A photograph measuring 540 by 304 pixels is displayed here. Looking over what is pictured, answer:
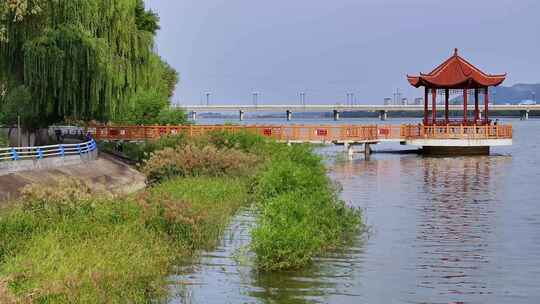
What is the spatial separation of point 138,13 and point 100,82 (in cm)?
2546

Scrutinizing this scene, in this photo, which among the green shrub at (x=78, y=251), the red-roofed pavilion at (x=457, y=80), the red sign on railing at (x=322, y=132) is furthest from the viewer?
the red-roofed pavilion at (x=457, y=80)

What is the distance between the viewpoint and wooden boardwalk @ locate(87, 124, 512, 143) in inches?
1938

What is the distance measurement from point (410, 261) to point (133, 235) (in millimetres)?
5985

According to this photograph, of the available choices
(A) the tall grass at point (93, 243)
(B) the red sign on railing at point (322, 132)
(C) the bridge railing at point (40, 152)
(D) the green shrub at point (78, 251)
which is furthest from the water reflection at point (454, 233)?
(C) the bridge railing at point (40, 152)

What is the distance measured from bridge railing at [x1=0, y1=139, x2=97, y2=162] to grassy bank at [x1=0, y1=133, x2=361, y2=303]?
23.4 ft

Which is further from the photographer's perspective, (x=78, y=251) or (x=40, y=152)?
(x=40, y=152)

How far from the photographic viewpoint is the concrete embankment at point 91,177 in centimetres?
2670

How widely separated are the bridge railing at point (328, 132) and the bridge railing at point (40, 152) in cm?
981

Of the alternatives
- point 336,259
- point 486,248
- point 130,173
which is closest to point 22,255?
point 336,259

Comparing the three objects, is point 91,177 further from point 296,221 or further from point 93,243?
point 93,243

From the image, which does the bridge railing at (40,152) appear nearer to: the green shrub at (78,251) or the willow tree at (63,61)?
the willow tree at (63,61)

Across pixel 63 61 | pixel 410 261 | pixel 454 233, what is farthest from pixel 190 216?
pixel 63 61

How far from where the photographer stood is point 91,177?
3262 centimetres

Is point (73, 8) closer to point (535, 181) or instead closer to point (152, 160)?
point (152, 160)
